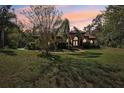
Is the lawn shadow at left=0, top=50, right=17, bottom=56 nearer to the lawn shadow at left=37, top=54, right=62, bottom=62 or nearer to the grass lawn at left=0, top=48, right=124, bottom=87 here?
the grass lawn at left=0, top=48, right=124, bottom=87

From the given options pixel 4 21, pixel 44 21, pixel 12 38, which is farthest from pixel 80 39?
pixel 4 21

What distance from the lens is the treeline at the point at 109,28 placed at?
5.85 meters

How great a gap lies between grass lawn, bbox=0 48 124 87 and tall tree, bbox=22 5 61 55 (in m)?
0.24

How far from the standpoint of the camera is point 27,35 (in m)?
5.79

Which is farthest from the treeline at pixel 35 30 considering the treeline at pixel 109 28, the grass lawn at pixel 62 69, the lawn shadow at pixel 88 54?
the treeline at pixel 109 28

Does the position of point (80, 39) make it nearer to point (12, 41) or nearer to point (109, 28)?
point (109, 28)

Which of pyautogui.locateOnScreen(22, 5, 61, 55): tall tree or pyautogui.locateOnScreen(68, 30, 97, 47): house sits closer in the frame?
pyautogui.locateOnScreen(22, 5, 61, 55): tall tree

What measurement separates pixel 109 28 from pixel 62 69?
1.05 meters

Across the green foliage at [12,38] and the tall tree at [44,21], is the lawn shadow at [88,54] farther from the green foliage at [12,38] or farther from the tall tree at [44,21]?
the green foliage at [12,38]

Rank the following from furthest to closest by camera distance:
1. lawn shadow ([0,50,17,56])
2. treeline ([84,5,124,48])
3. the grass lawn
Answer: treeline ([84,5,124,48]), lawn shadow ([0,50,17,56]), the grass lawn

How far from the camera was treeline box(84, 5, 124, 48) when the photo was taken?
585 centimetres

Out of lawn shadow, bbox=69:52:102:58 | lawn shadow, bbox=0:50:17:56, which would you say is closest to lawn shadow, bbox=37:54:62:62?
lawn shadow, bbox=69:52:102:58

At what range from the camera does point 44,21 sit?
5.77 m
